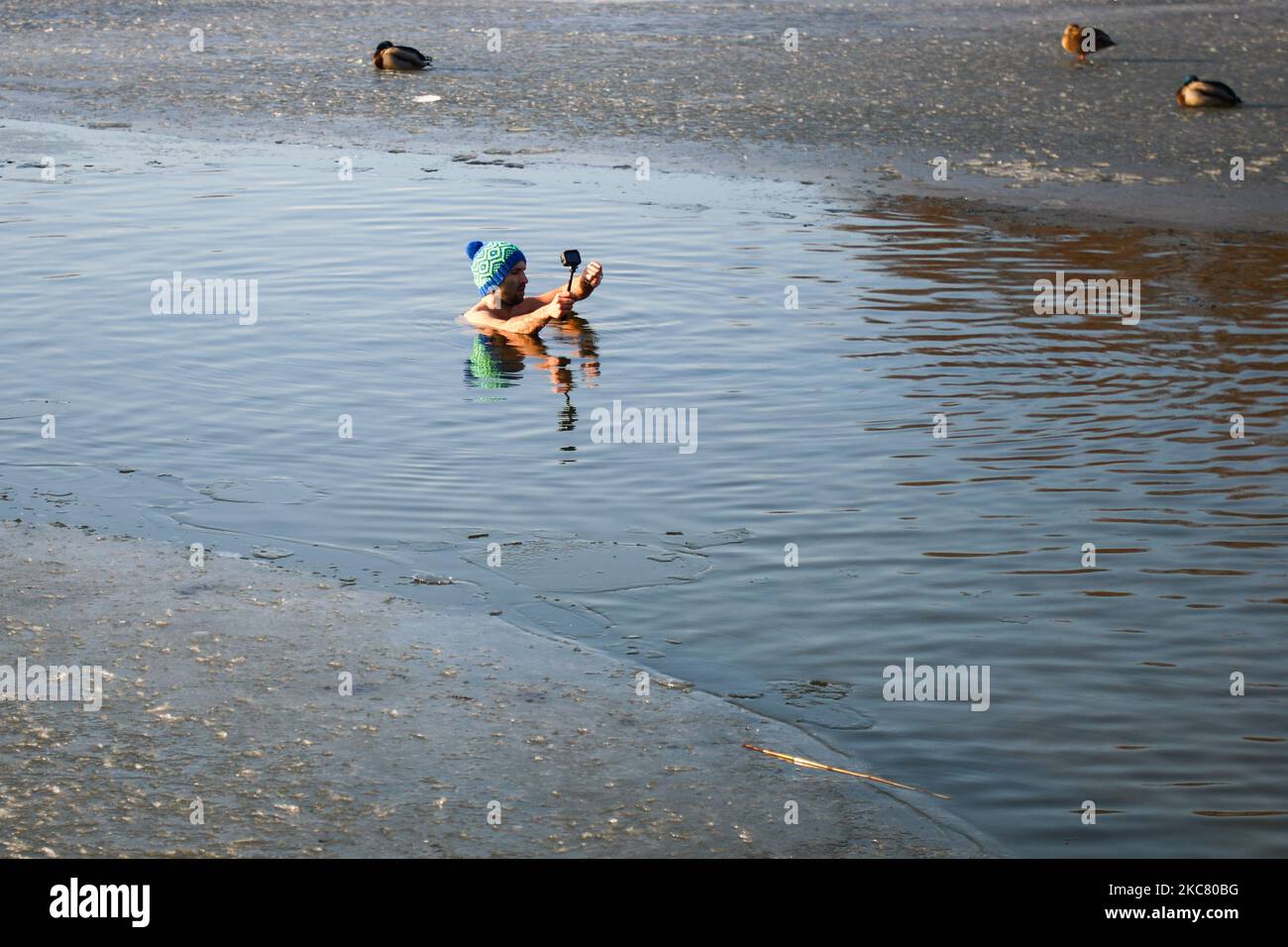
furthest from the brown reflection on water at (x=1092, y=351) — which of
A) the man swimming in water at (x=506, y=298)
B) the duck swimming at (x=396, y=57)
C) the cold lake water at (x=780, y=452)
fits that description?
the duck swimming at (x=396, y=57)

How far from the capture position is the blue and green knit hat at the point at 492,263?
1199 cm

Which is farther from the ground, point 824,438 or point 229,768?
point 824,438

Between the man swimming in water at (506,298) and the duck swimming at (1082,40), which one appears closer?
the man swimming in water at (506,298)

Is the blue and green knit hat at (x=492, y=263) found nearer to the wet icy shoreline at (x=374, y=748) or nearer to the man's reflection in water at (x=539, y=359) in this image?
the man's reflection in water at (x=539, y=359)

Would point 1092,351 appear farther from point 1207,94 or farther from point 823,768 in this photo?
point 1207,94

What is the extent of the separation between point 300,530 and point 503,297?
448 cm

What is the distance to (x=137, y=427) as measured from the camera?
9656 mm

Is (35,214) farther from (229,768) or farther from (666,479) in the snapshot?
(229,768)

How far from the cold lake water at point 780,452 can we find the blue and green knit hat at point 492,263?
0.38 meters

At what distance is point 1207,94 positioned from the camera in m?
18.3

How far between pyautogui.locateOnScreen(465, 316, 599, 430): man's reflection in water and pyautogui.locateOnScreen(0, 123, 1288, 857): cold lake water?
42mm

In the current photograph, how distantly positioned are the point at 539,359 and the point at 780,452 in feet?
9.50

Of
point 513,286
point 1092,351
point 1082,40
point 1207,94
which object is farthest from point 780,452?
point 1082,40
